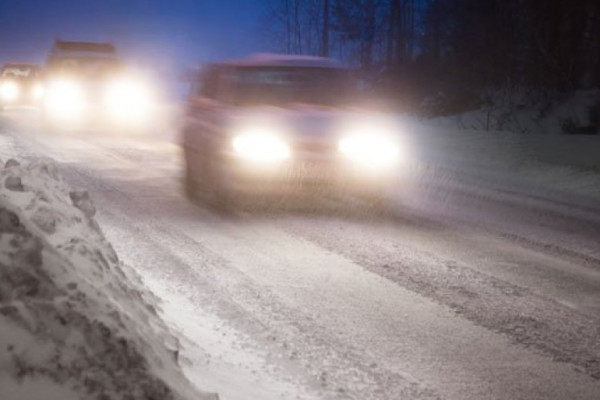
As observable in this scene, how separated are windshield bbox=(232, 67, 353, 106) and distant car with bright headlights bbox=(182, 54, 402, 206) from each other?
13 millimetres

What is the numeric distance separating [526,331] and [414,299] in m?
1.01

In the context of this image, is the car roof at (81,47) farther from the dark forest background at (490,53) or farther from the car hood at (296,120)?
the car hood at (296,120)

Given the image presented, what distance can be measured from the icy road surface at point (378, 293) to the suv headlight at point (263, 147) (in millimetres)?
735

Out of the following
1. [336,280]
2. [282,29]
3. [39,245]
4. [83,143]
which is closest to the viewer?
[39,245]

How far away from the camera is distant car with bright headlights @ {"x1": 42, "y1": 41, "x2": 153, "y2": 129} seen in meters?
21.5

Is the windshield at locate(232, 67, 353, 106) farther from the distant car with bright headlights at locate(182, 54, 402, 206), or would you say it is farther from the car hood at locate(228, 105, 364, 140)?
the car hood at locate(228, 105, 364, 140)

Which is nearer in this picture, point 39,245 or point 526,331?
point 39,245

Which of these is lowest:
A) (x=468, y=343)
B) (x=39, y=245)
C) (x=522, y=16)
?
(x=468, y=343)

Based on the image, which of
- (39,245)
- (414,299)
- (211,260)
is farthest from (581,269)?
(39,245)

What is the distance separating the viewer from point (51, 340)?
9.75 feet

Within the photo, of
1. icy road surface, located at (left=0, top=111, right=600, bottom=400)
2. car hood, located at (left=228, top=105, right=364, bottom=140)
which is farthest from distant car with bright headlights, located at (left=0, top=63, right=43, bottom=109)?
car hood, located at (left=228, top=105, right=364, bottom=140)

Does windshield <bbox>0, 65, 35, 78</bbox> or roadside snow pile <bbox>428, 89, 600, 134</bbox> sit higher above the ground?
windshield <bbox>0, 65, 35, 78</bbox>

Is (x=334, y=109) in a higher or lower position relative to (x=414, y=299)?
higher

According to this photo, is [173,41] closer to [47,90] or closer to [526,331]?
[47,90]
